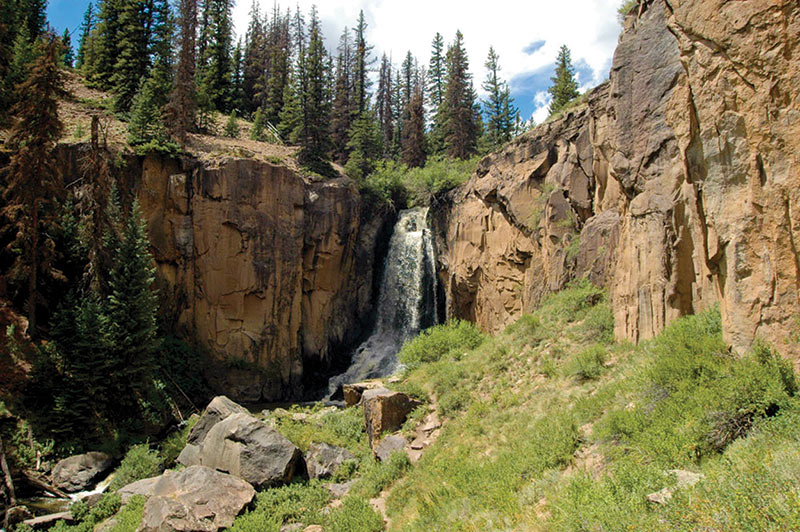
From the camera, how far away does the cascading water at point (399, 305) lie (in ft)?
84.5

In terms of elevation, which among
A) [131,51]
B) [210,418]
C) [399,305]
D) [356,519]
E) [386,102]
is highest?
[386,102]

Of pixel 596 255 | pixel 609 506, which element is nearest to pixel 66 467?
pixel 609 506

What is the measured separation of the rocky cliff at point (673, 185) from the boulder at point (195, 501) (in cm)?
919

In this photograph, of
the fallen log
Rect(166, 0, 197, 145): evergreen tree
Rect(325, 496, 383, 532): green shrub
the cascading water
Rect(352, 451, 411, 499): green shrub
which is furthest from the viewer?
the cascading water

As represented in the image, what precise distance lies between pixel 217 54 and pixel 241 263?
24577 millimetres

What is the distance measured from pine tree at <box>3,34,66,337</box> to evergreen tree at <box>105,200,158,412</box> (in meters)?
2.33

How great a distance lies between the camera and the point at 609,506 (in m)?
4.76

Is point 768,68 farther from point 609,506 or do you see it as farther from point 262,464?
point 262,464

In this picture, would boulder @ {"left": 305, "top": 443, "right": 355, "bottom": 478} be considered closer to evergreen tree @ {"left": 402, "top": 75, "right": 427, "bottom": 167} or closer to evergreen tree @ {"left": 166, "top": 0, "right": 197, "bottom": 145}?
evergreen tree @ {"left": 166, "top": 0, "right": 197, "bottom": 145}

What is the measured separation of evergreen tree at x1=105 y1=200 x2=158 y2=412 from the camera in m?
16.6

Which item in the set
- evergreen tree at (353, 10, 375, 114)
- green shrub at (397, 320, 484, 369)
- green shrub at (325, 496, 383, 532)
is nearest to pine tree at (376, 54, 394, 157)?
evergreen tree at (353, 10, 375, 114)

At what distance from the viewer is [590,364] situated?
32.0 ft

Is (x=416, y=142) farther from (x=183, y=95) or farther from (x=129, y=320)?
(x=129, y=320)

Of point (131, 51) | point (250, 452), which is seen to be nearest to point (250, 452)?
point (250, 452)
